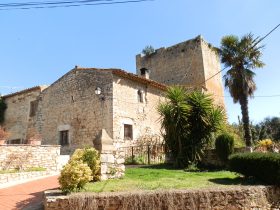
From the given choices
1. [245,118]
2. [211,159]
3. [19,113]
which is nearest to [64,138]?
[19,113]

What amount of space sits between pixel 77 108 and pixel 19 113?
20.7 feet

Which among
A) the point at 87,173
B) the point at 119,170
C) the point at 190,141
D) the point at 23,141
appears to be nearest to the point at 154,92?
the point at 190,141

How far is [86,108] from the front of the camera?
2153cm

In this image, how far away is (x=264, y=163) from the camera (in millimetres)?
10508

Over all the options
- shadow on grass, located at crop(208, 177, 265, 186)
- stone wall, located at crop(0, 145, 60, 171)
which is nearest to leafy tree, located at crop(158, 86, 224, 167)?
shadow on grass, located at crop(208, 177, 265, 186)

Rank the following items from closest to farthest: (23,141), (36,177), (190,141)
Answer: (36,177), (190,141), (23,141)

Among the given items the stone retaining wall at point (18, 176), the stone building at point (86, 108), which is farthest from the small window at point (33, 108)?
the stone retaining wall at point (18, 176)

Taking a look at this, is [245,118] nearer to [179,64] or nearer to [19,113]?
[179,64]

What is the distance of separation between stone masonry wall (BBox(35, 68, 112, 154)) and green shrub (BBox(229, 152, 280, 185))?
33.1 feet

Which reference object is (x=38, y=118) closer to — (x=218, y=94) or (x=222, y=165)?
(x=222, y=165)

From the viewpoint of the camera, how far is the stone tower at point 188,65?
30672mm

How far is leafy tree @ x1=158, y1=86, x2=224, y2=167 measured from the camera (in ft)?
51.3

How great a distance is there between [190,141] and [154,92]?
884cm

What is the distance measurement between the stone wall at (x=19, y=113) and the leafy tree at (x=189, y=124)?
1277cm
